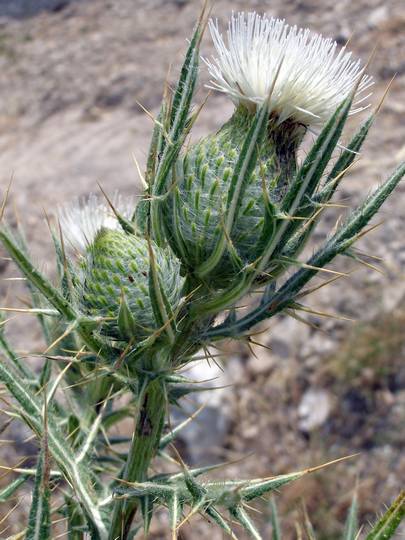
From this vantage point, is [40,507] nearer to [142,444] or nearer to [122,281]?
[142,444]

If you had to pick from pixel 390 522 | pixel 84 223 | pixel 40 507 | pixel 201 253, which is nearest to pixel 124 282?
pixel 201 253

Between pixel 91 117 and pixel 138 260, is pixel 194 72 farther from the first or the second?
pixel 91 117

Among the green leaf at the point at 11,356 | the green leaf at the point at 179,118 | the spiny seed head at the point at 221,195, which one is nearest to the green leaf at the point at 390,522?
the spiny seed head at the point at 221,195

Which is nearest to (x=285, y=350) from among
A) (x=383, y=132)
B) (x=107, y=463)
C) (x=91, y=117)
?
(x=383, y=132)

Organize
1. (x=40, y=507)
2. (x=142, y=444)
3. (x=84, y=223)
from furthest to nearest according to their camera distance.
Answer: (x=84, y=223), (x=142, y=444), (x=40, y=507)

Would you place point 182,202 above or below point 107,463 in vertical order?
above

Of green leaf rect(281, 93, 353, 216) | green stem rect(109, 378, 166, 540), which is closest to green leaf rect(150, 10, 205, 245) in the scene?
green leaf rect(281, 93, 353, 216)
